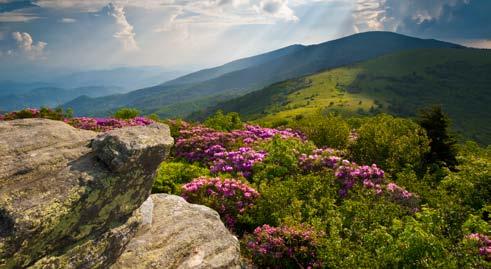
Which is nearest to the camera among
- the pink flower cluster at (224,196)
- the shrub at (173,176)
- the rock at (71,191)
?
the rock at (71,191)

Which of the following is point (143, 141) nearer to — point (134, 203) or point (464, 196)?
point (134, 203)

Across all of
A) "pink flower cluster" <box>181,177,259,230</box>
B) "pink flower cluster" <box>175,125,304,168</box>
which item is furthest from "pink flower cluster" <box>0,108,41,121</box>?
"pink flower cluster" <box>181,177,259,230</box>

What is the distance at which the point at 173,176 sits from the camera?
66.9ft

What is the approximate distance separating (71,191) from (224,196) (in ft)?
31.5

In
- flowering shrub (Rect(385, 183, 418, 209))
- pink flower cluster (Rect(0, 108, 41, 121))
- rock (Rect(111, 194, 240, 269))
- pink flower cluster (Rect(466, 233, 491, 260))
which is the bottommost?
flowering shrub (Rect(385, 183, 418, 209))

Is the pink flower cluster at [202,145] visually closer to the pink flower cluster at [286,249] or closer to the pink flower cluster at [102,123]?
the pink flower cluster at [102,123]

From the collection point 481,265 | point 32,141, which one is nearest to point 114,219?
point 32,141

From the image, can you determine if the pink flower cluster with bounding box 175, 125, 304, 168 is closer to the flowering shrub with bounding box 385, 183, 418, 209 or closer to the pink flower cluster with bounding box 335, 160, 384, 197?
the pink flower cluster with bounding box 335, 160, 384, 197

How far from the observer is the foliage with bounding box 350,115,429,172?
25.3 metres

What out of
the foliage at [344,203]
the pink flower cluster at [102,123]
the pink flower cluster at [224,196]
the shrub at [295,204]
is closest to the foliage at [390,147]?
the foliage at [344,203]

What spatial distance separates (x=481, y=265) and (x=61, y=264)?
493 inches

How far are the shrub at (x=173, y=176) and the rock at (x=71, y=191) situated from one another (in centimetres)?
833

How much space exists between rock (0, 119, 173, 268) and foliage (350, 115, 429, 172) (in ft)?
60.9

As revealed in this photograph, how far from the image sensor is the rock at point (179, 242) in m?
10.9
